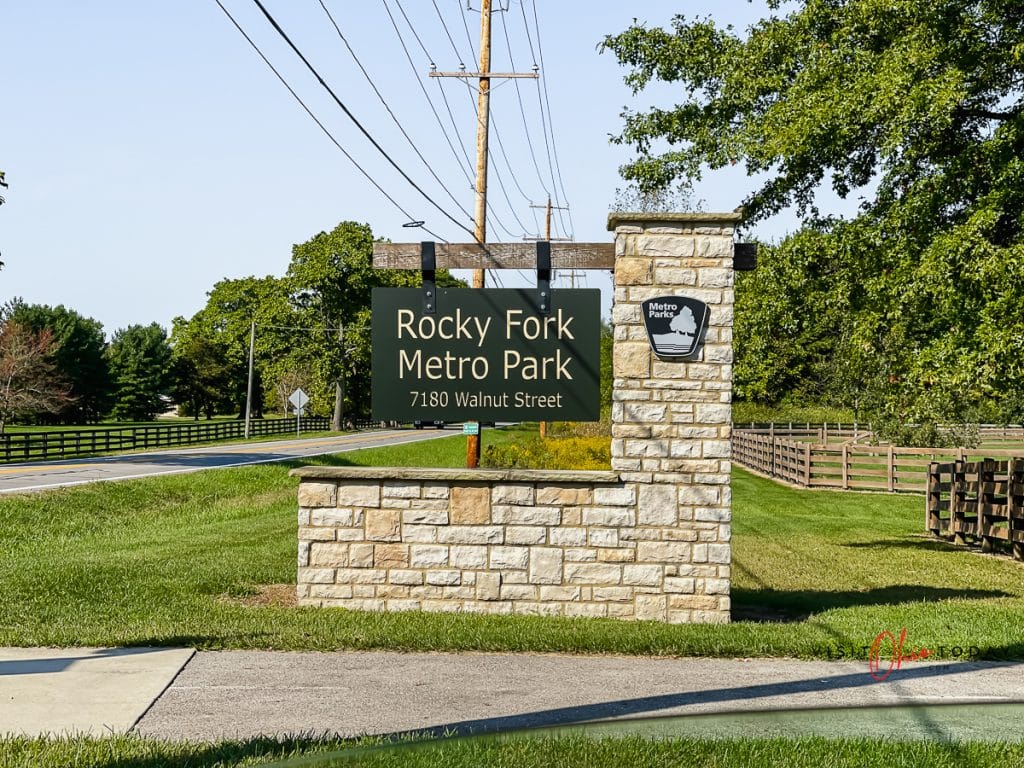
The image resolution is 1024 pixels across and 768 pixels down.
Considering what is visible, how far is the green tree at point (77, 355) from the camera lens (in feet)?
267

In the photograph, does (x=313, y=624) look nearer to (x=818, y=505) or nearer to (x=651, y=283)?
(x=651, y=283)

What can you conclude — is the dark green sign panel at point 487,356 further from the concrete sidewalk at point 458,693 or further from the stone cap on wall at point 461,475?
the concrete sidewalk at point 458,693

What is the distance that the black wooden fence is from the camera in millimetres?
35719

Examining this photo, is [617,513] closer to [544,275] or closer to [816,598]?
[544,275]

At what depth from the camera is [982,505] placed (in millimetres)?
18062

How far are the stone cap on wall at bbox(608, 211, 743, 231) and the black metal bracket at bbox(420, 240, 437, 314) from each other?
1710mm

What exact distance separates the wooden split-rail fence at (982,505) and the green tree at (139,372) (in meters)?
80.5

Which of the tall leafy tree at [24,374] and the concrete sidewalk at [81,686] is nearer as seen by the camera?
the concrete sidewalk at [81,686]

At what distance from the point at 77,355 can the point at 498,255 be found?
8211cm

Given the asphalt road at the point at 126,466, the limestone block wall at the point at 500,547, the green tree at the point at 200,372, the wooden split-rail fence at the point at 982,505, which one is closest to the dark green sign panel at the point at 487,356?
the limestone block wall at the point at 500,547

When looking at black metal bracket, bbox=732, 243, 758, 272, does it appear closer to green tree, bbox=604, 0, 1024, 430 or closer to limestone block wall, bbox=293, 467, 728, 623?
limestone block wall, bbox=293, 467, 728, 623

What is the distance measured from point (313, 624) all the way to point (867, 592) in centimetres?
698

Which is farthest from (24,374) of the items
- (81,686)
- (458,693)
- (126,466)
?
(458,693)

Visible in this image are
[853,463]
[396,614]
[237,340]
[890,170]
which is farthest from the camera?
[237,340]
